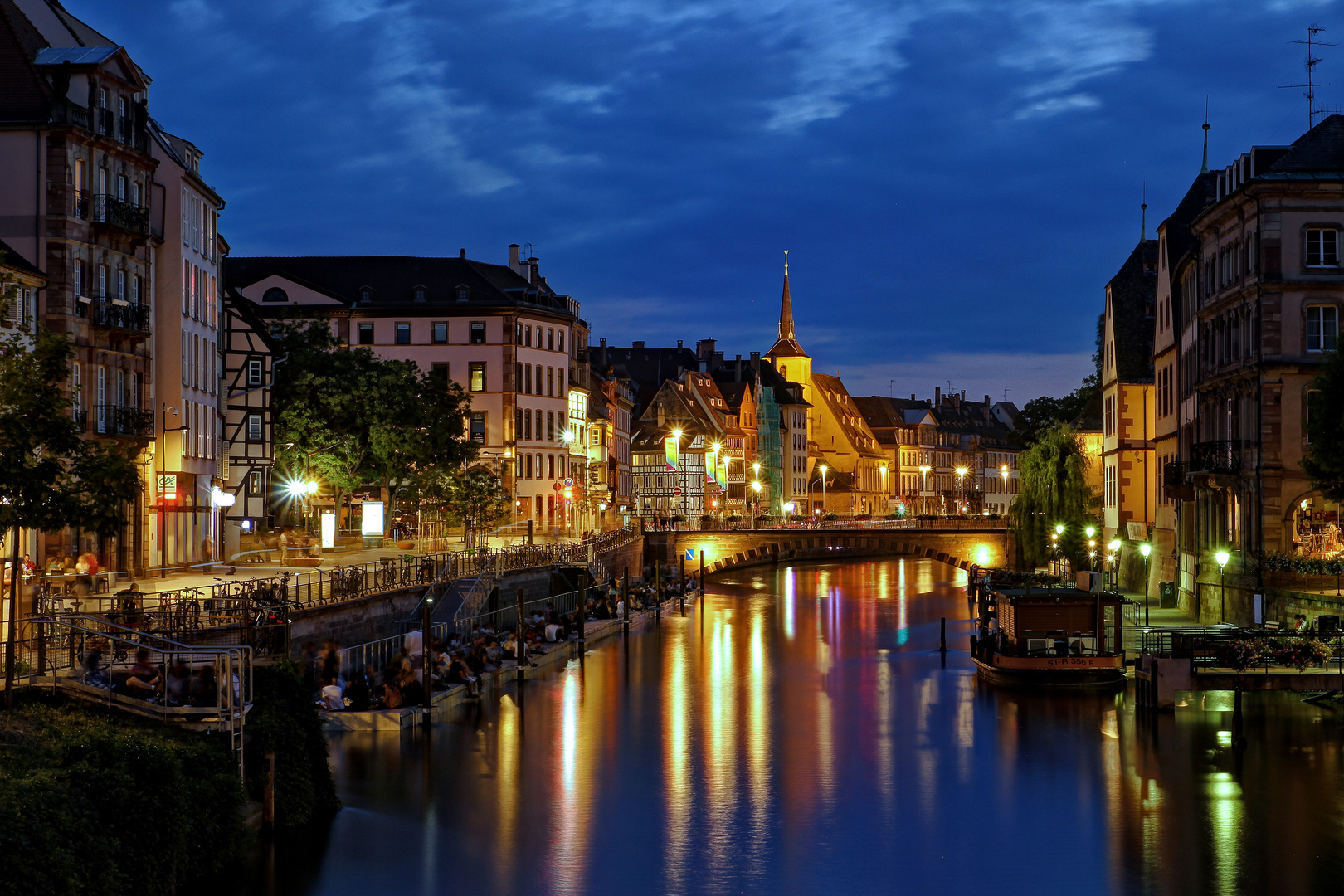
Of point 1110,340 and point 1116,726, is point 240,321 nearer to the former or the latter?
point 1116,726

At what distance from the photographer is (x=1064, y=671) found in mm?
50406

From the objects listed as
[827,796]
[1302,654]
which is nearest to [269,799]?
[827,796]

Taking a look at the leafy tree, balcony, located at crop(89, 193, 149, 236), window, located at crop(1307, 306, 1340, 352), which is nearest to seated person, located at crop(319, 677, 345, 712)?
balcony, located at crop(89, 193, 149, 236)

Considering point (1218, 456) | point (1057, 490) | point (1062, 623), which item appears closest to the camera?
point (1062, 623)

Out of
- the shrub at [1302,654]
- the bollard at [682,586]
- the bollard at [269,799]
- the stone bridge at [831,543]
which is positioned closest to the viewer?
the bollard at [269,799]

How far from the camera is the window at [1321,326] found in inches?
1986

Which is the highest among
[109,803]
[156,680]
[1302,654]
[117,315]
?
[117,315]

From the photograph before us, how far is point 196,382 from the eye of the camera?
5375cm

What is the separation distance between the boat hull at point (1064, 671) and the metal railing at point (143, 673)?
2816cm

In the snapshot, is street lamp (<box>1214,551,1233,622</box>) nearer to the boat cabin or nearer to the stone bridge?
the boat cabin

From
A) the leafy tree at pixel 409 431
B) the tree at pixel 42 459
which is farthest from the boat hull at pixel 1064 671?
the tree at pixel 42 459

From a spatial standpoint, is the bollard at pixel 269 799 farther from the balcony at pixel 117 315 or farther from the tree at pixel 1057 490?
the tree at pixel 1057 490

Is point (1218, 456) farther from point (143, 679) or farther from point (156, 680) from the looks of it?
point (143, 679)

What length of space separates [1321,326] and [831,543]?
48.7 metres
